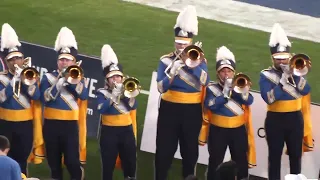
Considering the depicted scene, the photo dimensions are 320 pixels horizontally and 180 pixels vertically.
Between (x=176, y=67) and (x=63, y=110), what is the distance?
115 cm

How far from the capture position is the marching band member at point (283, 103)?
8.34 meters

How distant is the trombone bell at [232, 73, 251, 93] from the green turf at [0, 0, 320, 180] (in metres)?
3.05

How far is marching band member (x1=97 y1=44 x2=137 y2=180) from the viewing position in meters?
8.30

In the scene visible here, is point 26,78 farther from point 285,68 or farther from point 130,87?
point 285,68

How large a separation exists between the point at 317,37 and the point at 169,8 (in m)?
2.53

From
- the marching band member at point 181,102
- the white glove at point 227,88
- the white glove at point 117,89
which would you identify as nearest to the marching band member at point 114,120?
the white glove at point 117,89

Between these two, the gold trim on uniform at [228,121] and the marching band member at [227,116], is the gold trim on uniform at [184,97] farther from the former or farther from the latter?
the gold trim on uniform at [228,121]

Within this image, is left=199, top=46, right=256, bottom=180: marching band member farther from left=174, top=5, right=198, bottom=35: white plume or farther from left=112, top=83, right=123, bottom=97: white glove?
left=112, top=83, right=123, bottom=97: white glove

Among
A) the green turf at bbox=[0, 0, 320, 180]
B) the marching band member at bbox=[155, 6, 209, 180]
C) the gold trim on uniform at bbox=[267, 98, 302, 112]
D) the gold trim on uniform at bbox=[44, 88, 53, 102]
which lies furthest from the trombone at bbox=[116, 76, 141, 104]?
the green turf at bbox=[0, 0, 320, 180]

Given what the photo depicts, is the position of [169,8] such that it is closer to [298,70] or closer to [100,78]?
[100,78]

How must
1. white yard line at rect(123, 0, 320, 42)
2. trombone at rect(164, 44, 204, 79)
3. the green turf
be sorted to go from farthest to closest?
white yard line at rect(123, 0, 320, 42) < the green turf < trombone at rect(164, 44, 204, 79)

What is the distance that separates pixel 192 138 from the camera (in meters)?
8.45

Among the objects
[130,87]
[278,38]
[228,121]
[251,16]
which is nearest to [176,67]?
[130,87]

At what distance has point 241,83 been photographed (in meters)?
8.15
